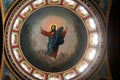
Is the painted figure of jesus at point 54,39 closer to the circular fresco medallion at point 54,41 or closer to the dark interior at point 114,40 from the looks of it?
the circular fresco medallion at point 54,41

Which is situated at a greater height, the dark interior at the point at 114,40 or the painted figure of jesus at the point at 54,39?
the painted figure of jesus at the point at 54,39

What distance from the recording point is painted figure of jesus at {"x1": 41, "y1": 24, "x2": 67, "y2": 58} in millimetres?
15172

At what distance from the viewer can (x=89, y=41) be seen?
48.7ft

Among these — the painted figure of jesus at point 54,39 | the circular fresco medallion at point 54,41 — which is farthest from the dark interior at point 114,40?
the painted figure of jesus at point 54,39

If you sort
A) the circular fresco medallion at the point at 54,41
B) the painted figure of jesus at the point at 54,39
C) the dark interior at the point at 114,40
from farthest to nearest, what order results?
the painted figure of jesus at the point at 54,39
the circular fresco medallion at the point at 54,41
the dark interior at the point at 114,40

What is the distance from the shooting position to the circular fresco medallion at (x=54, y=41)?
14484mm

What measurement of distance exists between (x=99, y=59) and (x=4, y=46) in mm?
3878

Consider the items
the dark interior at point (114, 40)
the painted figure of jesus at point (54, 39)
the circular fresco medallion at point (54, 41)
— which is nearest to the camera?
the dark interior at point (114, 40)

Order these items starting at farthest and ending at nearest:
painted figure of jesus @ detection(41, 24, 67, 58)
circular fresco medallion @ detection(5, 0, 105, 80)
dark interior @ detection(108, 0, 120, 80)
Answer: painted figure of jesus @ detection(41, 24, 67, 58), circular fresco medallion @ detection(5, 0, 105, 80), dark interior @ detection(108, 0, 120, 80)

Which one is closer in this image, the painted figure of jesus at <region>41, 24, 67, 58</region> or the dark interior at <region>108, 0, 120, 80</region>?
the dark interior at <region>108, 0, 120, 80</region>

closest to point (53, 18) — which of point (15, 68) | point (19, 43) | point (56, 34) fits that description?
point (56, 34)

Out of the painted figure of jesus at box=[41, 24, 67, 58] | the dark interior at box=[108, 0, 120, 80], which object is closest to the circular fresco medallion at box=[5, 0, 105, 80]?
the painted figure of jesus at box=[41, 24, 67, 58]

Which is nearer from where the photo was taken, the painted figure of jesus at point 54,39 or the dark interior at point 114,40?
the dark interior at point 114,40

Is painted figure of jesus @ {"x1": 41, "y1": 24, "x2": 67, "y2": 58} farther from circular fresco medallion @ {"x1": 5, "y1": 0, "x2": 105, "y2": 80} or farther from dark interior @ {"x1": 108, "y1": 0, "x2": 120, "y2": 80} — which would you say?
dark interior @ {"x1": 108, "y1": 0, "x2": 120, "y2": 80}
